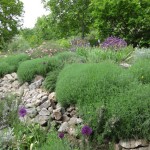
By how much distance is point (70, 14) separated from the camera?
18172mm

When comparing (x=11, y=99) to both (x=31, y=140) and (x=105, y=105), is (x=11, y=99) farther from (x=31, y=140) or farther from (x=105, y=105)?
(x=105, y=105)

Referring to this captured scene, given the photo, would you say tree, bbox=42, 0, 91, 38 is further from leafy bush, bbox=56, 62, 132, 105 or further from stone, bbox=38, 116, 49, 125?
stone, bbox=38, 116, 49, 125

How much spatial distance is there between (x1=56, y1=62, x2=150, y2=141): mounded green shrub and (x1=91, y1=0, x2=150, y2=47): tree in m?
8.19

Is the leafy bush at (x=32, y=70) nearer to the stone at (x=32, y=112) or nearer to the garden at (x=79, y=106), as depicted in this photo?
the garden at (x=79, y=106)

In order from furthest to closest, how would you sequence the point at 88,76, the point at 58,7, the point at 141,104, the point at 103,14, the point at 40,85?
the point at 58,7 < the point at 103,14 < the point at 40,85 < the point at 88,76 < the point at 141,104

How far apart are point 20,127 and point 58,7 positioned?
14338 mm

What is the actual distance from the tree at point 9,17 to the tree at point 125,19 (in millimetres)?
15276

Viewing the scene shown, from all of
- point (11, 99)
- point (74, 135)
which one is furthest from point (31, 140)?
point (11, 99)

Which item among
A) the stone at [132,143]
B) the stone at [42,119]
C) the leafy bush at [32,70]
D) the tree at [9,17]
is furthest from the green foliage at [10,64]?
the tree at [9,17]

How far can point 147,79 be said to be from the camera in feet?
16.8

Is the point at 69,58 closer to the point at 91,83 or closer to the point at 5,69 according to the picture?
the point at 5,69

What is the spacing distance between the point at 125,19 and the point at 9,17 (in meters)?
17.4

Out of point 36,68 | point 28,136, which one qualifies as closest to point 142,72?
point 28,136

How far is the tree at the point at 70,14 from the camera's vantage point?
1816 cm
